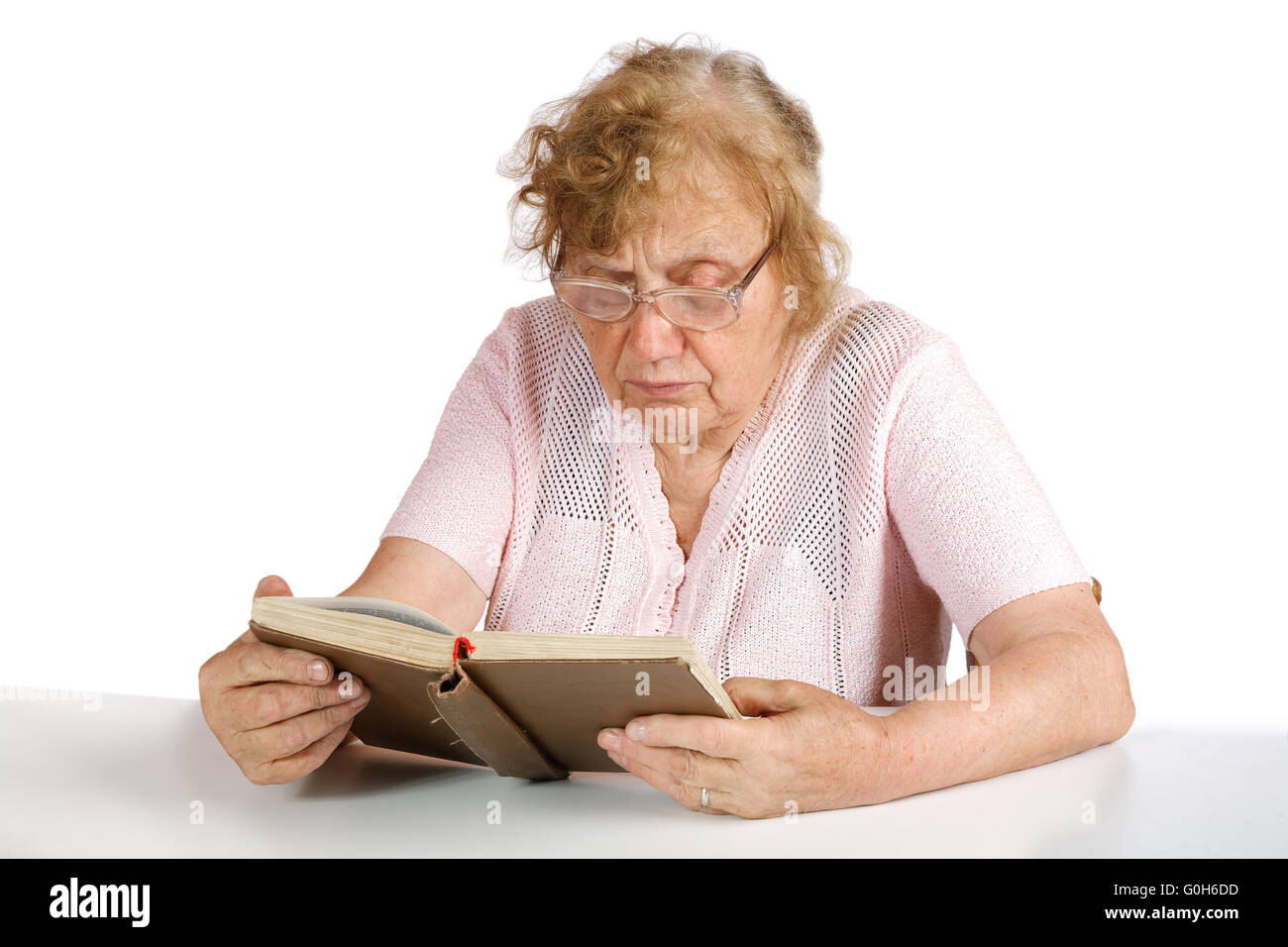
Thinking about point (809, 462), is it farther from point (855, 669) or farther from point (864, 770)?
point (864, 770)

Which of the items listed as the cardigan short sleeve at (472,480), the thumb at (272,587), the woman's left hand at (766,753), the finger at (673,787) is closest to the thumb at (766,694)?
the woman's left hand at (766,753)

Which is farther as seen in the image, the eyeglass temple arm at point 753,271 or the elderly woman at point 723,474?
the eyeglass temple arm at point 753,271

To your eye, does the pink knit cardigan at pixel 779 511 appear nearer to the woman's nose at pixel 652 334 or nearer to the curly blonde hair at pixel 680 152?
the curly blonde hair at pixel 680 152

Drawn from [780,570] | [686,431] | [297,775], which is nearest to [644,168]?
[686,431]

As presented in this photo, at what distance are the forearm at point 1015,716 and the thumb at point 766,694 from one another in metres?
0.13

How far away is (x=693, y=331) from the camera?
207cm

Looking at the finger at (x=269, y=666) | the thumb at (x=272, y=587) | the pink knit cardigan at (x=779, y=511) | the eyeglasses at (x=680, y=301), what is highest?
the eyeglasses at (x=680, y=301)

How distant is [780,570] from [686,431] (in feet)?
0.93

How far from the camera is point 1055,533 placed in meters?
1.91

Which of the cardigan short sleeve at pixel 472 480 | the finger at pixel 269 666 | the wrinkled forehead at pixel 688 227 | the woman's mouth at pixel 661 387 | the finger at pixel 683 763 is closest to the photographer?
the finger at pixel 683 763

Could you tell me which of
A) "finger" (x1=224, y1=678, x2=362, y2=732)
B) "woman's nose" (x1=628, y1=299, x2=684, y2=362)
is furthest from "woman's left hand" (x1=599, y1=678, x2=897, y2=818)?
"woman's nose" (x1=628, y1=299, x2=684, y2=362)

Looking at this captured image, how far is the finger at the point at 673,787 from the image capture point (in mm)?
1500

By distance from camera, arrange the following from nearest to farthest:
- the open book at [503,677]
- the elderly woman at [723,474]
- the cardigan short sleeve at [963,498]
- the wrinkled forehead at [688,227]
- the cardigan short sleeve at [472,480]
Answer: the open book at [503,677] < the elderly woman at [723,474] < the cardigan short sleeve at [963,498] < the wrinkled forehead at [688,227] < the cardigan short sleeve at [472,480]
